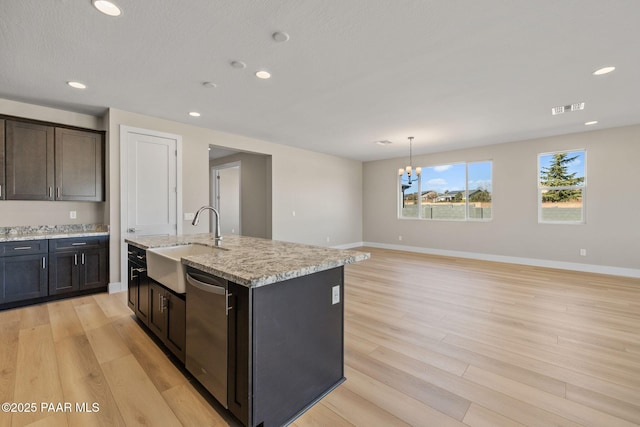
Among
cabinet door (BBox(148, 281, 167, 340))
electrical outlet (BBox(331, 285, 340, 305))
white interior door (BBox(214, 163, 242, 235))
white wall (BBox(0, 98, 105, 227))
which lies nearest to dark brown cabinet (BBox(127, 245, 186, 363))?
cabinet door (BBox(148, 281, 167, 340))

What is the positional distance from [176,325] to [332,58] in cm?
269

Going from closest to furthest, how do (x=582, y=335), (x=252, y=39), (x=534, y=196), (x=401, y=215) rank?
(x=252, y=39) < (x=582, y=335) < (x=534, y=196) < (x=401, y=215)

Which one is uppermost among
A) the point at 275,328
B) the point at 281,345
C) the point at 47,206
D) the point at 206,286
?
the point at 47,206

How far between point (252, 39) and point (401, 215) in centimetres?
646

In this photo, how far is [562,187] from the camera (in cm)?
549

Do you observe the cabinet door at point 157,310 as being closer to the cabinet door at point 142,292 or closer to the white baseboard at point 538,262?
the cabinet door at point 142,292

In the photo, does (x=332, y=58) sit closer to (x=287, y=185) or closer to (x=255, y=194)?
(x=287, y=185)

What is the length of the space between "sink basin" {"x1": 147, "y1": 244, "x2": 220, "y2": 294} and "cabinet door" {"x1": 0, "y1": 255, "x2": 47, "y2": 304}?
2.24 m

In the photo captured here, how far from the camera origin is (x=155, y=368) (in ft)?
6.79

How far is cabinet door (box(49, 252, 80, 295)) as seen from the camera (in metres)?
3.51

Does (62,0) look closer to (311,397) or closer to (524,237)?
(311,397)

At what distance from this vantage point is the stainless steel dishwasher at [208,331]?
155cm

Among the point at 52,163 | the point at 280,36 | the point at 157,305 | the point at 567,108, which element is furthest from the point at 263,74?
the point at 567,108

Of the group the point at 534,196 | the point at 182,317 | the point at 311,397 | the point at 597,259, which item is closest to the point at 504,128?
the point at 534,196
